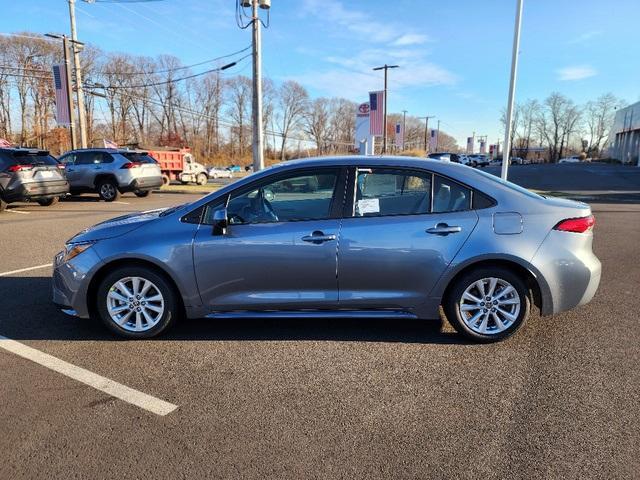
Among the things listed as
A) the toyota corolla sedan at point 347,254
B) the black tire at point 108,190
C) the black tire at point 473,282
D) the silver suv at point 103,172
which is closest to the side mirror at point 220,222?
the toyota corolla sedan at point 347,254

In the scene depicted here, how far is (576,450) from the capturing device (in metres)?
2.58

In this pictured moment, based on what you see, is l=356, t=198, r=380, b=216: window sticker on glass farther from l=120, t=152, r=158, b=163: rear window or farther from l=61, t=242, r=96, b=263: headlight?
l=120, t=152, r=158, b=163: rear window

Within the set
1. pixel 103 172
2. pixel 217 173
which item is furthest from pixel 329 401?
pixel 217 173

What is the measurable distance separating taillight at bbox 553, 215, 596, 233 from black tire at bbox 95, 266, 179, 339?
132 inches

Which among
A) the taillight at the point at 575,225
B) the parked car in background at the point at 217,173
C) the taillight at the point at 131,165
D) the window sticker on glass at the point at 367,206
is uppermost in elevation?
the taillight at the point at 131,165

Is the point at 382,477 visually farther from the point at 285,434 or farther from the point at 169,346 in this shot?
the point at 169,346

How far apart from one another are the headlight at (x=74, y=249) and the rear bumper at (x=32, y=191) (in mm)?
10466

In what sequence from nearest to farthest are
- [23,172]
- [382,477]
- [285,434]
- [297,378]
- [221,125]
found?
[382,477]
[285,434]
[297,378]
[23,172]
[221,125]

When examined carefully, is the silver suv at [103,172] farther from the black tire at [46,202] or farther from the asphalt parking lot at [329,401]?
the asphalt parking lot at [329,401]

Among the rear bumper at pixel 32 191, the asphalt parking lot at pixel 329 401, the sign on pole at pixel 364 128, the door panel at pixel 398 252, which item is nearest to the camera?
the asphalt parking lot at pixel 329 401

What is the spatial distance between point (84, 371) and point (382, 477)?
2.45 m

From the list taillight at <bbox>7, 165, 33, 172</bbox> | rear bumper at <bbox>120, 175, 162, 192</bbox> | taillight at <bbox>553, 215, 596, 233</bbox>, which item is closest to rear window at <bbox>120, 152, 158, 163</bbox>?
rear bumper at <bbox>120, 175, 162, 192</bbox>

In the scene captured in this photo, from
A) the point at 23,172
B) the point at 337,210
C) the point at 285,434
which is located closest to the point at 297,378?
the point at 285,434

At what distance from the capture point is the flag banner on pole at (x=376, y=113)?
24281 millimetres
